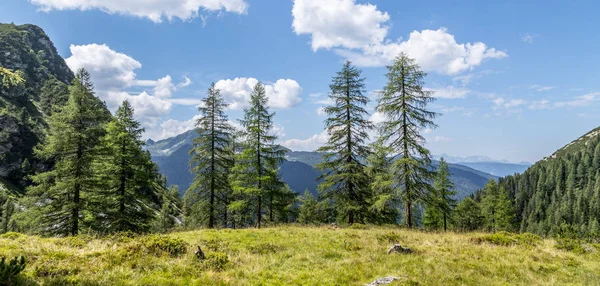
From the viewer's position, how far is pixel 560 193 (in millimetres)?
141000

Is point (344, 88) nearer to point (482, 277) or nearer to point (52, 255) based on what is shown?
point (482, 277)

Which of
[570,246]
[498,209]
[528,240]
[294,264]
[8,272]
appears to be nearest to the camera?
[8,272]

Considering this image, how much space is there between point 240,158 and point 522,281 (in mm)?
19629

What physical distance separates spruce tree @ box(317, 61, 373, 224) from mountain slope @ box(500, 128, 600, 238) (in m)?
123

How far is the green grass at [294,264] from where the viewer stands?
7598mm

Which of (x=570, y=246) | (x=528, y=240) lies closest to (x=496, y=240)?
(x=528, y=240)

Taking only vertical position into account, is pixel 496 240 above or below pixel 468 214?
above

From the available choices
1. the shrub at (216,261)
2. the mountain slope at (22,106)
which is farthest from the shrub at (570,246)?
the mountain slope at (22,106)

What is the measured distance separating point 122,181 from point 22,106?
15030cm

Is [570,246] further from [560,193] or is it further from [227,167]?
[560,193]

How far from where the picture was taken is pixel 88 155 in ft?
66.6

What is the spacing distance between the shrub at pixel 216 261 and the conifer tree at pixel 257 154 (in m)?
13.9

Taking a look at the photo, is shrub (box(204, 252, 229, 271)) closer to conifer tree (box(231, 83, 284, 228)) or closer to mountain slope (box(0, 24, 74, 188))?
conifer tree (box(231, 83, 284, 228))

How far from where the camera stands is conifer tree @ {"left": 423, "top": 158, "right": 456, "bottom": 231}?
21.2 metres
